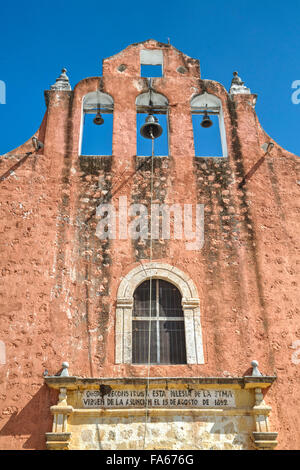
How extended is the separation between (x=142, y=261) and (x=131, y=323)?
114cm

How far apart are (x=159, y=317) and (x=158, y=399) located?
4.47 ft

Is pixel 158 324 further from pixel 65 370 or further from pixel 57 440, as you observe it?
pixel 57 440

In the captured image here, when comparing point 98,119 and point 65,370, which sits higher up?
point 98,119

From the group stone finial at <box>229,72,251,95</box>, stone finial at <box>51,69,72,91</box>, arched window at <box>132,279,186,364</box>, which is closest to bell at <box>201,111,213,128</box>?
stone finial at <box>229,72,251,95</box>

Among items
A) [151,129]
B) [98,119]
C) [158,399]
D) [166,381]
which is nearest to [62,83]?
[98,119]

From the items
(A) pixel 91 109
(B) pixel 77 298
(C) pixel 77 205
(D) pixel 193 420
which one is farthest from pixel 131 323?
(A) pixel 91 109

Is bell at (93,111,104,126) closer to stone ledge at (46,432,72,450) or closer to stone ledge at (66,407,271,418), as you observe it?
stone ledge at (66,407,271,418)

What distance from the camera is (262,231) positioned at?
8.86 m

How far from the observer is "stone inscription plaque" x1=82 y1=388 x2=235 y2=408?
7098mm

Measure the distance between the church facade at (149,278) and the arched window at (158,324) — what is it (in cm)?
2

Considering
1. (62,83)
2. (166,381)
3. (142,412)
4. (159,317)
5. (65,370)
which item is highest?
(62,83)

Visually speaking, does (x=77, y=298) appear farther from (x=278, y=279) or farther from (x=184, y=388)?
(x=278, y=279)

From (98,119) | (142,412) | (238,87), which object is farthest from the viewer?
(238,87)

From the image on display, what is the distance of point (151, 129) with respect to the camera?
9.70 m
